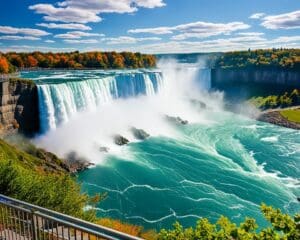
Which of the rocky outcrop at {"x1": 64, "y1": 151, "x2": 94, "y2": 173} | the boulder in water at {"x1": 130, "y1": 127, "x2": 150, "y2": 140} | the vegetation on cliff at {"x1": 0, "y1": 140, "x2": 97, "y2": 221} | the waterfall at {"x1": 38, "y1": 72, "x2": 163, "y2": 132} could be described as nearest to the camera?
the vegetation on cliff at {"x1": 0, "y1": 140, "x2": 97, "y2": 221}

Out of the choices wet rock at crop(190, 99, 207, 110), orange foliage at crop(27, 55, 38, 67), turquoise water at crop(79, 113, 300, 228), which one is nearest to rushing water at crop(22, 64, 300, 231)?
turquoise water at crop(79, 113, 300, 228)

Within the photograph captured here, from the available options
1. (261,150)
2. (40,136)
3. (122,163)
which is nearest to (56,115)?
(40,136)

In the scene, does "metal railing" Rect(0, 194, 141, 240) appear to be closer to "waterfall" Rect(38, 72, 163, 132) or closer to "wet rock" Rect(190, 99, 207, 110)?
"waterfall" Rect(38, 72, 163, 132)

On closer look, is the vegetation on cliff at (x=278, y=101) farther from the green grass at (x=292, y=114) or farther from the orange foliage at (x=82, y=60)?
the orange foliage at (x=82, y=60)

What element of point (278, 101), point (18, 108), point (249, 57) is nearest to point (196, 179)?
point (18, 108)

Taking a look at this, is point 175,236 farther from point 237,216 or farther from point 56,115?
point 56,115

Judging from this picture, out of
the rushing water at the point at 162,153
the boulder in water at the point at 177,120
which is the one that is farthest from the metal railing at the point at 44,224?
the boulder in water at the point at 177,120
